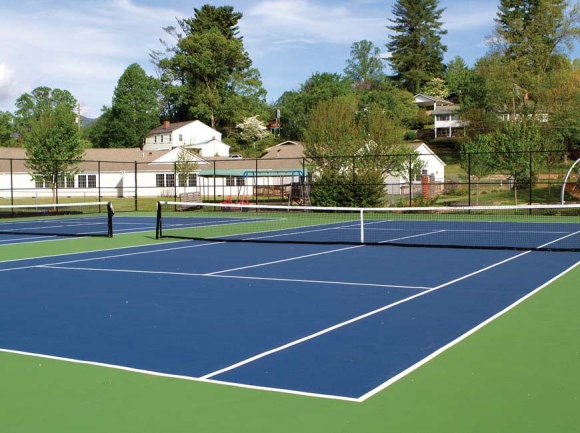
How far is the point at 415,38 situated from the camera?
4304 inches

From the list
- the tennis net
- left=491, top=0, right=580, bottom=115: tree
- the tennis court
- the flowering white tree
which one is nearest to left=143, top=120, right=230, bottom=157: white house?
the flowering white tree

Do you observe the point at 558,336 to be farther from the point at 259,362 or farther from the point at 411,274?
the point at 411,274

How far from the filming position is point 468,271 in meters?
12.8

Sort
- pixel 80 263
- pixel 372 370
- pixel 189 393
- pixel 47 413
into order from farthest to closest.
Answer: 1. pixel 80 263
2. pixel 372 370
3. pixel 189 393
4. pixel 47 413

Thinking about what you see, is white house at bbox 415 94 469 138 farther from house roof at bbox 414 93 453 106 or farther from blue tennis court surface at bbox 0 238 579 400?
blue tennis court surface at bbox 0 238 579 400

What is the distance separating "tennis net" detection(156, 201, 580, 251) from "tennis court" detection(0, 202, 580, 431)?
1.02 metres

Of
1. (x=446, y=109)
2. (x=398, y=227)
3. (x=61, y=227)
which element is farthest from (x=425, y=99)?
(x=61, y=227)

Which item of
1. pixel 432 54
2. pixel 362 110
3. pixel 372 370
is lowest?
pixel 372 370

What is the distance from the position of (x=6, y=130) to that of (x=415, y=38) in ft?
201

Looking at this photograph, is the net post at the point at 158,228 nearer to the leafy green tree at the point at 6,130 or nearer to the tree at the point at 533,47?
the tree at the point at 533,47

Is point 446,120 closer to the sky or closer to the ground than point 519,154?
closer to the sky

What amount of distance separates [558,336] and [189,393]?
414 centimetres

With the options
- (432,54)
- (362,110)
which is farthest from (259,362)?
(432,54)

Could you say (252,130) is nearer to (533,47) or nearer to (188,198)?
(533,47)
